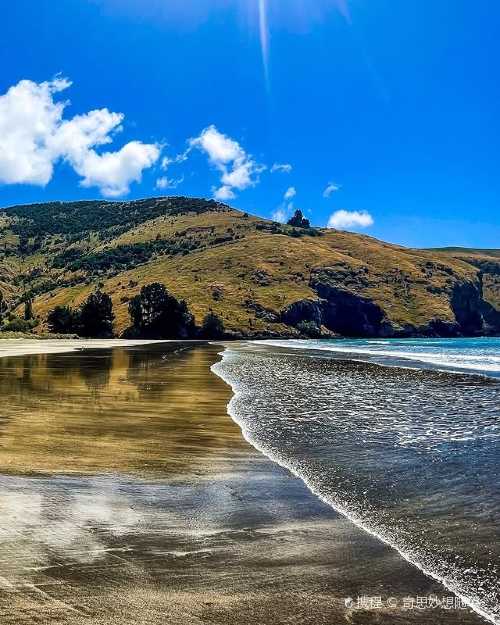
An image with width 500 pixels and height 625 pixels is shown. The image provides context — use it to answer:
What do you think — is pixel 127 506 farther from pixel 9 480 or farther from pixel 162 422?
pixel 162 422

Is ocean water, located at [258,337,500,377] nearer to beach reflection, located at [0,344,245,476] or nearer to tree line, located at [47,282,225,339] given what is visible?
beach reflection, located at [0,344,245,476]

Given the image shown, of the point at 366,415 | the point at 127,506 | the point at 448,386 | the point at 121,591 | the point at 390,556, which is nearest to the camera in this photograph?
the point at 121,591

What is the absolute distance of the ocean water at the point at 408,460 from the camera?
7191 millimetres

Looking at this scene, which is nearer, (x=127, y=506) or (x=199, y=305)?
(x=127, y=506)

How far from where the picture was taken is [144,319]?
151 m

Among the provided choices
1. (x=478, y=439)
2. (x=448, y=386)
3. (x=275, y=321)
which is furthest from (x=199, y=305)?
(x=478, y=439)

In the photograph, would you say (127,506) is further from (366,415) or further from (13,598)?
(366,415)

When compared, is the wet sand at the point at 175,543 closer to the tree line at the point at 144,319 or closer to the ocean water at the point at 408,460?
the ocean water at the point at 408,460

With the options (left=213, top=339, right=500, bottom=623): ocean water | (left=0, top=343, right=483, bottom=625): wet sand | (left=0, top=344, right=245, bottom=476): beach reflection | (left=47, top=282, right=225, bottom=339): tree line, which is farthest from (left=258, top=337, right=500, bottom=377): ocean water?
(left=47, top=282, right=225, bottom=339): tree line

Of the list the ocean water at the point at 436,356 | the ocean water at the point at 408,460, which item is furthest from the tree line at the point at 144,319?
the ocean water at the point at 408,460

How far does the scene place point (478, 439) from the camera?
14.7 metres

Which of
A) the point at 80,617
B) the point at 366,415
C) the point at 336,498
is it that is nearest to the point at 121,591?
the point at 80,617

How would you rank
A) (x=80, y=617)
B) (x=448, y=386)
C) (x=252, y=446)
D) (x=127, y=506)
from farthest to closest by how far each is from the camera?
(x=448, y=386) < (x=252, y=446) < (x=127, y=506) < (x=80, y=617)

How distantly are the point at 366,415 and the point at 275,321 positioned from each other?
154 meters
